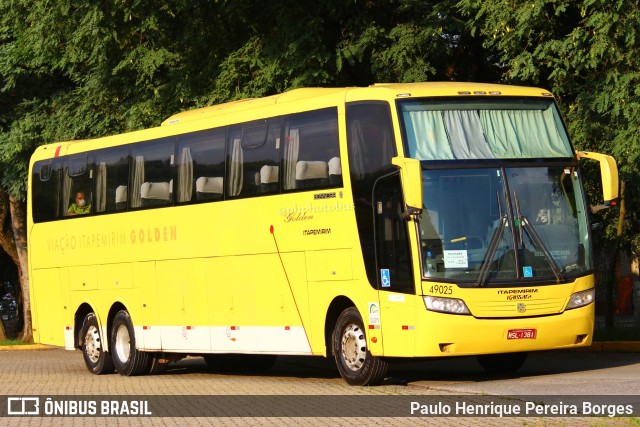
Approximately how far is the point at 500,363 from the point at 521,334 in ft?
8.65

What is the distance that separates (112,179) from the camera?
80.7ft

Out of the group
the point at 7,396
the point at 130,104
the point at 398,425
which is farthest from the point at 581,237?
the point at 130,104

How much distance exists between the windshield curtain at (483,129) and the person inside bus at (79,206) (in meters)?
9.27

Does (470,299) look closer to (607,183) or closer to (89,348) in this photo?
(607,183)

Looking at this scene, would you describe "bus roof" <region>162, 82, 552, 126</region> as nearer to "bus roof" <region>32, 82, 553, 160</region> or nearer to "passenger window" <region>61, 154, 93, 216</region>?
"bus roof" <region>32, 82, 553, 160</region>

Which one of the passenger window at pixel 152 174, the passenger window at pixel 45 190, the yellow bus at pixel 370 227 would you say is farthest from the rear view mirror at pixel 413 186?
the passenger window at pixel 45 190

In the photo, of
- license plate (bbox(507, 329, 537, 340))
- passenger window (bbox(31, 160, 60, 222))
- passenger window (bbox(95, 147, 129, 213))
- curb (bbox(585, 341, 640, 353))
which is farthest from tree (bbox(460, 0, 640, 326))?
passenger window (bbox(31, 160, 60, 222))

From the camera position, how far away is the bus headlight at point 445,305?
17219mm

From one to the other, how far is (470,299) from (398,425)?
173 inches

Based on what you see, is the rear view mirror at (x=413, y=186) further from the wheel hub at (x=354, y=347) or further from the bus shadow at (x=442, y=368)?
the bus shadow at (x=442, y=368)

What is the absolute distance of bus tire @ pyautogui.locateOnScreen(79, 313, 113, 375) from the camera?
25.0m

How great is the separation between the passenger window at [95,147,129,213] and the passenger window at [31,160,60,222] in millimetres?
1713

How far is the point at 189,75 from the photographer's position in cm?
2789

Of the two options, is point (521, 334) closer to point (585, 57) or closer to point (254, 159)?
point (254, 159)
